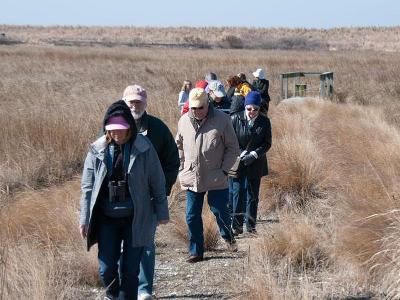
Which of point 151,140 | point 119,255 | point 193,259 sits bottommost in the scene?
point 193,259

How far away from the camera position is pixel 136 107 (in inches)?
202

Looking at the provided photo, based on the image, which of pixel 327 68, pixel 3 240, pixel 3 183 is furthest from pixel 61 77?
pixel 3 240

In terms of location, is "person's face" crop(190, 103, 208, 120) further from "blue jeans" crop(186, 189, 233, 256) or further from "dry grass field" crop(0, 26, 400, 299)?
"dry grass field" crop(0, 26, 400, 299)

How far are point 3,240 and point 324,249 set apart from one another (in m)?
2.69

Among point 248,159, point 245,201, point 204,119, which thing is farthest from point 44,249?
point 245,201

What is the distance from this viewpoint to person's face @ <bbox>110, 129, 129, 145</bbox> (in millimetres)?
4582

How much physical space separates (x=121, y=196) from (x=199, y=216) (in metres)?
1.85

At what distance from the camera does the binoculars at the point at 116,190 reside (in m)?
4.64

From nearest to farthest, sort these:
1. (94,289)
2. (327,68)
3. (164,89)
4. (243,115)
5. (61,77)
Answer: (94,289), (243,115), (164,89), (61,77), (327,68)

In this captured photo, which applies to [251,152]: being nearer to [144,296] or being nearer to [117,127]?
[144,296]

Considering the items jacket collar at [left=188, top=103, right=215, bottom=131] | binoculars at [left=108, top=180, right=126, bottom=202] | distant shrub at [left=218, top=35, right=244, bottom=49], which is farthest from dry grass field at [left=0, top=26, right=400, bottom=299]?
distant shrub at [left=218, top=35, right=244, bottom=49]

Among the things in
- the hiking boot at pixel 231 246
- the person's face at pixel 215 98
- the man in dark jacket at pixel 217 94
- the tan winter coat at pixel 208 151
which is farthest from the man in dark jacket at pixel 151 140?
the person's face at pixel 215 98

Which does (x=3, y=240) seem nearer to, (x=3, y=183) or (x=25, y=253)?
(x=25, y=253)

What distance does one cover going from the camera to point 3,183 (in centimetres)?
858
